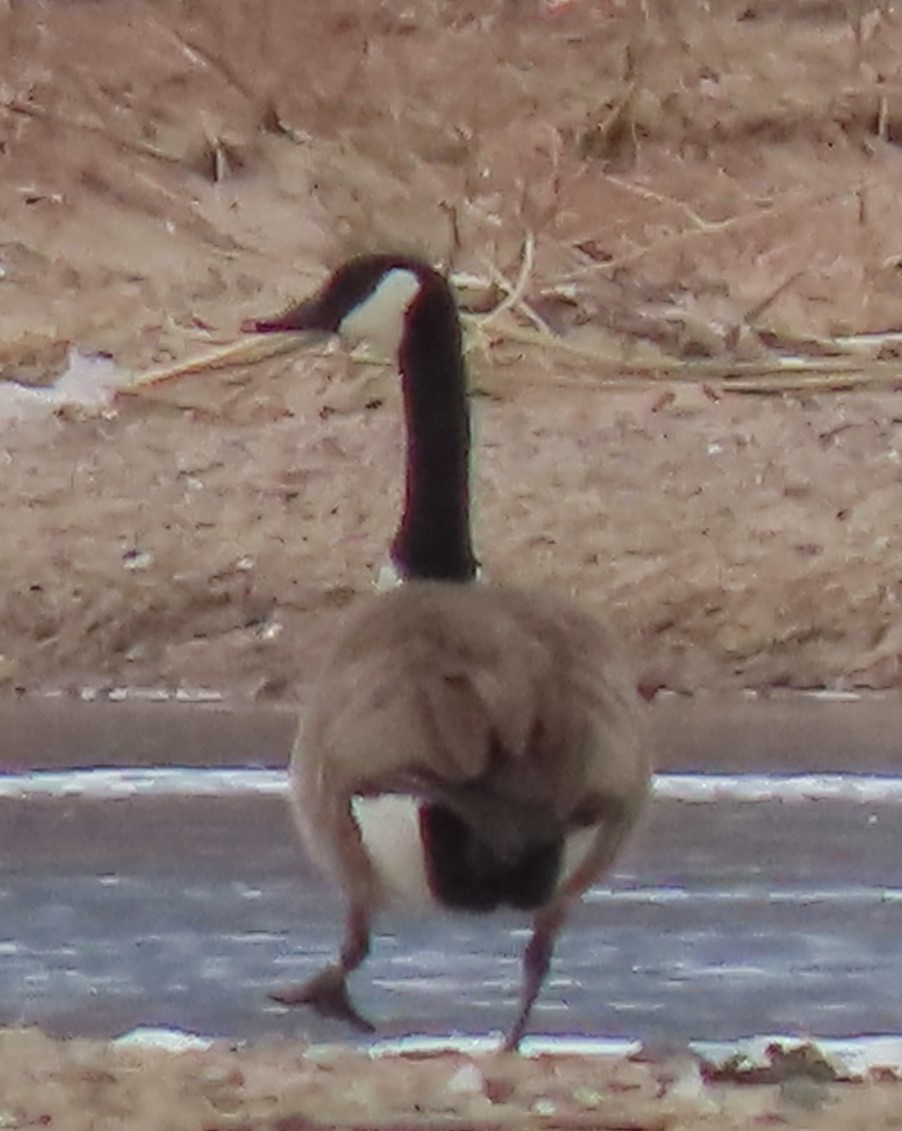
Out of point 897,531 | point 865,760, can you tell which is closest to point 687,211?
point 897,531

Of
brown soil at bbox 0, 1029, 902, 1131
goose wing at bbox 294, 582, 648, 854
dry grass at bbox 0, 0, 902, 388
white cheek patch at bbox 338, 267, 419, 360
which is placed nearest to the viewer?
brown soil at bbox 0, 1029, 902, 1131

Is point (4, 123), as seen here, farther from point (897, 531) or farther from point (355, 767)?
point (355, 767)

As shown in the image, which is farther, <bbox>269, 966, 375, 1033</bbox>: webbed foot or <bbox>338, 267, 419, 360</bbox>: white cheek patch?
<bbox>338, 267, 419, 360</bbox>: white cheek patch

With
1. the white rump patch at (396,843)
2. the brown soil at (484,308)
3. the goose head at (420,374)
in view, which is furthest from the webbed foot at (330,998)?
the brown soil at (484,308)

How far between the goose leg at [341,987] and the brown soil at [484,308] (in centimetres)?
252

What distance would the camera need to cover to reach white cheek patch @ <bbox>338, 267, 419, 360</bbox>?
4852 millimetres

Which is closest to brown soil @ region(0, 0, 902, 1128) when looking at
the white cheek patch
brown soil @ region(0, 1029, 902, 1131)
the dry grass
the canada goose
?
the dry grass

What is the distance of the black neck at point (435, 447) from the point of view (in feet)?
15.6

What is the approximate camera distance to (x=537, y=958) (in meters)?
3.96

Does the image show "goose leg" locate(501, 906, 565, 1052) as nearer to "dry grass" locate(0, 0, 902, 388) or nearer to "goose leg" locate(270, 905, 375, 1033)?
"goose leg" locate(270, 905, 375, 1033)

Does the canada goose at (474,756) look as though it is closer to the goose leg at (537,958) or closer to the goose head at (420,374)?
the goose leg at (537,958)

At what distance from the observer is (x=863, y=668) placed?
6.74 metres

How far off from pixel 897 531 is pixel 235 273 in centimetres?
261

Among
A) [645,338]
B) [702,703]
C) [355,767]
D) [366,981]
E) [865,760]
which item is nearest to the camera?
[355,767]
